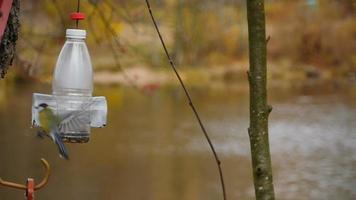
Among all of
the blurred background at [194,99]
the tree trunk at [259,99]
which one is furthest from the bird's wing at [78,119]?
the blurred background at [194,99]

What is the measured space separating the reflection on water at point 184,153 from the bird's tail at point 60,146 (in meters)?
5.80

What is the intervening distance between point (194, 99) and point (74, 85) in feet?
46.9

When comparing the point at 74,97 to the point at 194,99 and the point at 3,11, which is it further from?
the point at 194,99

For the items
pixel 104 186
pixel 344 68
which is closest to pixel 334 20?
pixel 344 68

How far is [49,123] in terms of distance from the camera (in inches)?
53.6

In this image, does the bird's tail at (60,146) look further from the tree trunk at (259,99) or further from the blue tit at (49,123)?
the tree trunk at (259,99)

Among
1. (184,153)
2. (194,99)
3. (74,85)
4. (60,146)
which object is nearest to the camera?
(60,146)

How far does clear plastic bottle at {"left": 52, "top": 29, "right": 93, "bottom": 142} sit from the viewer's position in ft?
4.65

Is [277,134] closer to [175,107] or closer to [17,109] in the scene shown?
[175,107]

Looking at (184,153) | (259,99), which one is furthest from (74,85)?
(184,153)

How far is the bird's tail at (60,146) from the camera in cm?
133

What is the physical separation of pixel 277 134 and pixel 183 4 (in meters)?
10.5

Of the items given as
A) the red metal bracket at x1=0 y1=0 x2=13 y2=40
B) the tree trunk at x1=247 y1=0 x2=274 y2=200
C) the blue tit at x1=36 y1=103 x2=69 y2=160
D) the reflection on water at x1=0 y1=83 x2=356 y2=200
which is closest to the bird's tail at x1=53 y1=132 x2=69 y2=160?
the blue tit at x1=36 y1=103 x2=69 y2=160

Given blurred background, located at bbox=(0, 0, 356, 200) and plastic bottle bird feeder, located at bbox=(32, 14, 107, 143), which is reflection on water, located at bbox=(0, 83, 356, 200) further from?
plastic bottle bird feeder, located at bbox=(32, 14, 107, 143)
